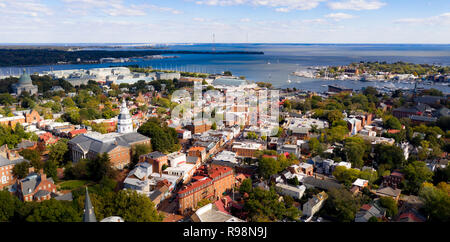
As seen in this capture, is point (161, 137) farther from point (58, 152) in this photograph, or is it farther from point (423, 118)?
point (423, 118)

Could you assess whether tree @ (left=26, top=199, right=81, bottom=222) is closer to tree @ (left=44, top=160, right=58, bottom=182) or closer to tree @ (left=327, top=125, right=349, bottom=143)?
tree @ (left=44, top=160, right=58, bottom=182)

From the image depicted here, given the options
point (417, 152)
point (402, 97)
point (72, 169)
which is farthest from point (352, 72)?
point (72, 169)

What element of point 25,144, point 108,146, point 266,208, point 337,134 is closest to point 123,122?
point 108,146

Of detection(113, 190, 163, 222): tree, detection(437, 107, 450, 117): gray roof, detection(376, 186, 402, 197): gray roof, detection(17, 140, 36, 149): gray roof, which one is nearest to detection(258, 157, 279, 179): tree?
detection(376, 186, 402, 197): gray roof

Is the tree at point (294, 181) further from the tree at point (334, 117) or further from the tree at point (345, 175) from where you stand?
the tree at point (334, 117)

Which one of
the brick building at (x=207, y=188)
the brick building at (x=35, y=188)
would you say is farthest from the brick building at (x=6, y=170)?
the brick building at (x=207, y=188)

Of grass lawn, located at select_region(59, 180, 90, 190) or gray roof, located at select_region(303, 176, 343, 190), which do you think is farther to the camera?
grass lawn, located at select_region(59, 180, 90, 190)
